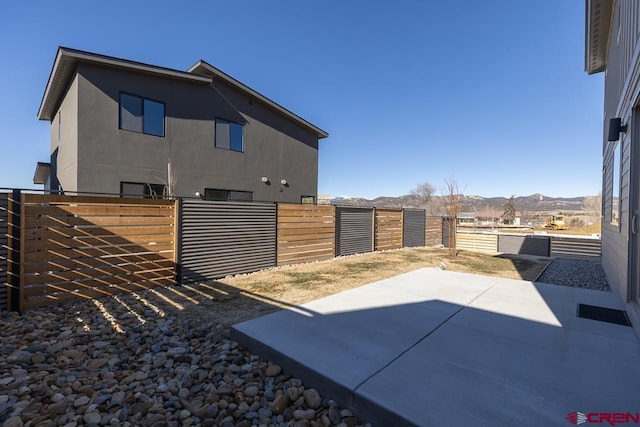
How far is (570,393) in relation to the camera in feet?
6.11

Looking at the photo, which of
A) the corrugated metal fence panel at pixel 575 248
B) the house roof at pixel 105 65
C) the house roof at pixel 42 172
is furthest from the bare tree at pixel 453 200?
the house roof at pixel 42 172

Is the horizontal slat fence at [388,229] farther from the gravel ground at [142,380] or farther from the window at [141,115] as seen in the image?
the gravel ground at [142,380]

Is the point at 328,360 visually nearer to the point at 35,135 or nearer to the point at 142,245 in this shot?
the point at 142,245

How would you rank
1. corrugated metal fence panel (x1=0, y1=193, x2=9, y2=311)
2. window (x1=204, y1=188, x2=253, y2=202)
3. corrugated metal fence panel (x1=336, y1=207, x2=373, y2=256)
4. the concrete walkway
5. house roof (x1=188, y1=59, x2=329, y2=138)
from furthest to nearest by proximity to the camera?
1. window (x1=204, y1=188, x2=253, y2=202)
2. corrugated metal fence panel (x1=336, y1=207, x2=373, y2=256)
3. house roof (x1=188, y1=59, x2=329, y2=138)
4. corrugated metal fence panel (x1=0, y1=193, x2=9, y2=311)
5. the concrete walkway

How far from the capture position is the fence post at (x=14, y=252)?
3.81 metres

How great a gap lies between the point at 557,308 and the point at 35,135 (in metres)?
18.0

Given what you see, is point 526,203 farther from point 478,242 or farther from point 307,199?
point 307,199

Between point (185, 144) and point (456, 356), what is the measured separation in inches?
Result: 364

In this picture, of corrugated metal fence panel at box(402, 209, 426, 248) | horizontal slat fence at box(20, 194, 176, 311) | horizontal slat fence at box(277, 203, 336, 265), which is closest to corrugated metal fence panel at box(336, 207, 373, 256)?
horizontal slat fence at box(277, 203, 336, 265)

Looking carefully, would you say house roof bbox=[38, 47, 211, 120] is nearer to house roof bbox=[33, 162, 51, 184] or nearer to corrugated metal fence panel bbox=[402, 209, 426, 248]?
house roof bbox=[33, 162, 51, 184]

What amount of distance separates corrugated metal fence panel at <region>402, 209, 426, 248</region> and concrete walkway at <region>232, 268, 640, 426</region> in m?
8.33

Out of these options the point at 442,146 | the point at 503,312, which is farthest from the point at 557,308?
the point at 442,146

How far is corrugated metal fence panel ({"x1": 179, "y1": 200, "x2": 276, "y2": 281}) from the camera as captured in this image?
5.56 metres

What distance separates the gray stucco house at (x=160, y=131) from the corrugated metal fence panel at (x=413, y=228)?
5.13m
